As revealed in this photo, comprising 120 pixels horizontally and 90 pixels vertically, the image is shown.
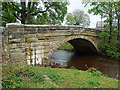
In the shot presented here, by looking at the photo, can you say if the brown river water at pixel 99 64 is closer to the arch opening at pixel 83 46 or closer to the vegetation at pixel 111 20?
the vegetation at pixel 111 20

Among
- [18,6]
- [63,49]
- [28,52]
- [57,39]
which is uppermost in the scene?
[18,6]

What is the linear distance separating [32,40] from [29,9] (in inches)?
217

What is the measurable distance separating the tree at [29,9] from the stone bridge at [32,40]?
417 centimetres

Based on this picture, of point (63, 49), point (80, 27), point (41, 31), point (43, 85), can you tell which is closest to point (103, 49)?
point (80, 27)

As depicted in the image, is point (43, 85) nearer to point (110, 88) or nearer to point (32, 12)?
point (110, 88)

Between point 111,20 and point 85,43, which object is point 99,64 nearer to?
point 85,43

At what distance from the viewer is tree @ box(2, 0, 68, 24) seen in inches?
443

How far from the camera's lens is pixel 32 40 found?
7.43 meters

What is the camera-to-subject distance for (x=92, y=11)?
421 inches

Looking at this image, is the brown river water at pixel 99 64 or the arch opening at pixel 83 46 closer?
the brown river water at pixel 99 64

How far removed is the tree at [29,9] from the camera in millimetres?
11250

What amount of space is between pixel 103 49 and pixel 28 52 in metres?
7.76

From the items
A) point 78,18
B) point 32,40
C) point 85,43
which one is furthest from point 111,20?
point 78,18

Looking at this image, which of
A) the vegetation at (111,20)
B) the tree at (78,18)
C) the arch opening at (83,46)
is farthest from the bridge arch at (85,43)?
the tree at (78,18)
